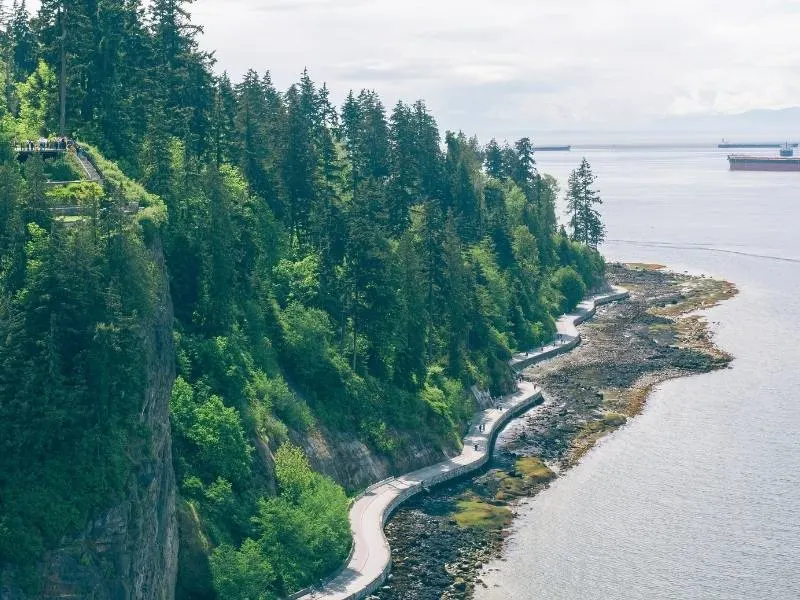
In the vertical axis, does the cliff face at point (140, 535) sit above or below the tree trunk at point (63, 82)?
below

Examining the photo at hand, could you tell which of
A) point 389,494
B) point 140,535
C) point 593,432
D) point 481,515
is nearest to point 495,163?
point 593,432

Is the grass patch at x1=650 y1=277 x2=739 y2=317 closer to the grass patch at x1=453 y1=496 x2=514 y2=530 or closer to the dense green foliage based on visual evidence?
the dense green foliage

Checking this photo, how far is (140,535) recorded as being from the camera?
47844 millimetres

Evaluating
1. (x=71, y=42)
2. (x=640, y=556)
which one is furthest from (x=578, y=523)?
(x=71, y=42)

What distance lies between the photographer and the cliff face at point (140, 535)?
1756 inches

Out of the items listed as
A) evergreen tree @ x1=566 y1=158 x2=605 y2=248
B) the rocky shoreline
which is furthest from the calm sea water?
evergreen tree @ x1=566 y1=158 x2=605 y2=248

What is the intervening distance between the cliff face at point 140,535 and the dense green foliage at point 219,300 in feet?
3.13

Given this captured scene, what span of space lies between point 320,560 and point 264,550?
3.61 meters

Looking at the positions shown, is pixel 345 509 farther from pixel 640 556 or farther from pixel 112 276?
pixel 112 276

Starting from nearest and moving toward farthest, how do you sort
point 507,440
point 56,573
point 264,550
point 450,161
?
point 56,573 → point 264,550 → point 507,440 → point 450,161

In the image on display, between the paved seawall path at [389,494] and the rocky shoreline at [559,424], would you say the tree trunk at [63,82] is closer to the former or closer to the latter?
the paved seawall path at [389,494]

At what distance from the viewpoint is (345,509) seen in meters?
67.0

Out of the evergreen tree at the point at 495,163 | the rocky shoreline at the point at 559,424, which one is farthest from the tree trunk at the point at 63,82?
the evergreen tree at the point at 495,163

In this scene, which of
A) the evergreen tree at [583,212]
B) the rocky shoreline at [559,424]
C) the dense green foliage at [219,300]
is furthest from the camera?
the evergreen tree at [583,212]
